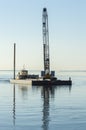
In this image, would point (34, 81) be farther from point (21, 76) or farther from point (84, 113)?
point (84, 113)

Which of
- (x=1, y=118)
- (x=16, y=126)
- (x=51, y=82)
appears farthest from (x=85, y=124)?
(x=51, y=82)

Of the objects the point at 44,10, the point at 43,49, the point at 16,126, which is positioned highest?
the point at 44,10

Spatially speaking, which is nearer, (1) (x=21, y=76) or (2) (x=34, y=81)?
(2) (x=34, y=81)

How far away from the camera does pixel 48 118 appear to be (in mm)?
33562

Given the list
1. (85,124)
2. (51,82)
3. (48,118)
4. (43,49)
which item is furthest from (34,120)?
(43,49)

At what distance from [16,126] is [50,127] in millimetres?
2274

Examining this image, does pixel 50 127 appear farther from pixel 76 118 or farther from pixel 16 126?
pixel 76 118

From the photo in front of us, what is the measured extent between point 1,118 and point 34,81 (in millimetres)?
71665

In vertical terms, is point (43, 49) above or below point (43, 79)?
above

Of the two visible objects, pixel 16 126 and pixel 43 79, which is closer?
pixel 16 126

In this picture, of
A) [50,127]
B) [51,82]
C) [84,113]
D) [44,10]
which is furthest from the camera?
[44,10]

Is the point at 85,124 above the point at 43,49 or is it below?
below

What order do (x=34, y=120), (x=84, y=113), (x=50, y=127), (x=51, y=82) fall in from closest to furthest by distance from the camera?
(x=50, y=127) < (x=34, y=120) < (x=84, y=113) < (x=51, y=82)

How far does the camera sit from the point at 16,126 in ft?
96.9
